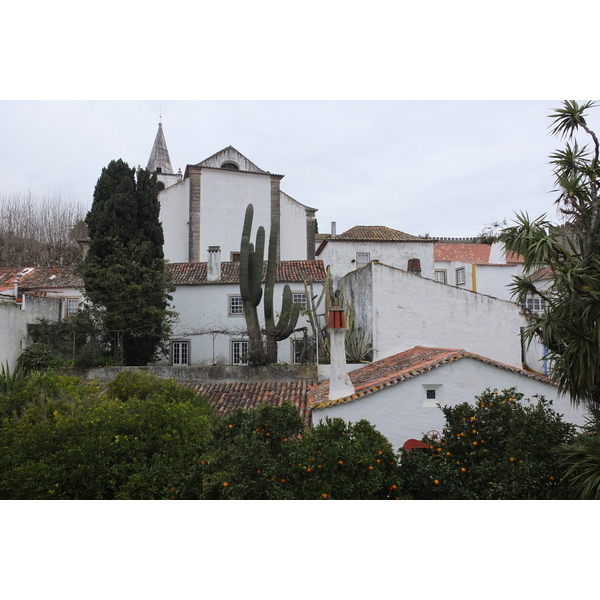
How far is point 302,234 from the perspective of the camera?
1268 inches

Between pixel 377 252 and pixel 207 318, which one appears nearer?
pixel 207 318

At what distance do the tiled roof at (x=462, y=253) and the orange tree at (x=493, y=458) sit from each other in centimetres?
2365

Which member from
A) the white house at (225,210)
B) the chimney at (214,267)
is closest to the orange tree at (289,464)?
the chimney at (214,267)

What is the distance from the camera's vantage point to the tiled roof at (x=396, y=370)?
10484 mm

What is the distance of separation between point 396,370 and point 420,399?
5.97 ft

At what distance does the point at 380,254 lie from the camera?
76.9ft

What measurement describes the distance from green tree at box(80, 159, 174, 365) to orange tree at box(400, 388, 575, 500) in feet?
42.4

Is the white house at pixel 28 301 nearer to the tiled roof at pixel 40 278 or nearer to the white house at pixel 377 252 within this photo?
the tiled roof at pixel 40 278

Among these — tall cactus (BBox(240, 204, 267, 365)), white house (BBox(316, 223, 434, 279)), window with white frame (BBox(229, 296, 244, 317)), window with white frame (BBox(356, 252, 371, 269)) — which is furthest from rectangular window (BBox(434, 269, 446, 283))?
tall cactus (BBox(240, 204, 267, 365))

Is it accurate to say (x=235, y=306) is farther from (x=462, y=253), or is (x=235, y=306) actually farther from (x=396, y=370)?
(x=462, y=253)

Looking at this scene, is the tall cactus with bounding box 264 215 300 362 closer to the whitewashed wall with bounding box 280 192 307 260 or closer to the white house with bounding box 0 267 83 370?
the white house with bounding box 0 267 83 370

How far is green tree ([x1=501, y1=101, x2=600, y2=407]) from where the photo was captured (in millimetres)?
7132

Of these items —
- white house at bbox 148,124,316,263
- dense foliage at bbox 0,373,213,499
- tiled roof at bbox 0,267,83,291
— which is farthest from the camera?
white house at bbox 148,124,316,263

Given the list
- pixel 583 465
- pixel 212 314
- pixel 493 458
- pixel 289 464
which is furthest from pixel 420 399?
pixel 212 314
